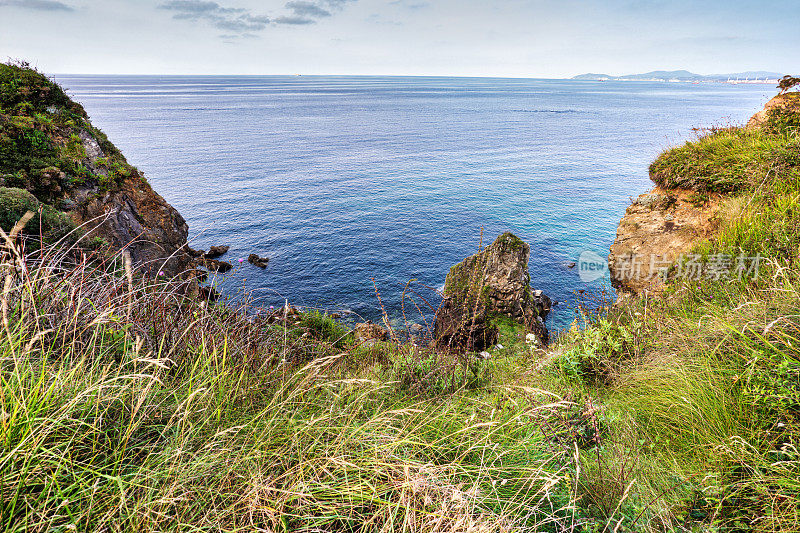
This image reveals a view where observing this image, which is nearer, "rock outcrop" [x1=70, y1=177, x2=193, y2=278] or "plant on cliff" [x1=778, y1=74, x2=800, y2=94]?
"plant on cliff" [x1=778, y1=74, x2=800, y2=94]

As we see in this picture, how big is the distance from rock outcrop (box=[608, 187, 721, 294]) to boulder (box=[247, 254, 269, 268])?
2359cm

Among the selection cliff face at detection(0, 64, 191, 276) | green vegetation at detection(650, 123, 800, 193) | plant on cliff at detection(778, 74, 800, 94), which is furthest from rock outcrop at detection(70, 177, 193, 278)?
plant on cliff at detection(778, 74, 800, 94)

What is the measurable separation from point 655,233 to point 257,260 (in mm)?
25597

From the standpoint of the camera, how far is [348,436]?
2.75 meters

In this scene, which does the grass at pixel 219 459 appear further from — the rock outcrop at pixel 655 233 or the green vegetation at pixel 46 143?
the green vegetation at pixel 46 143

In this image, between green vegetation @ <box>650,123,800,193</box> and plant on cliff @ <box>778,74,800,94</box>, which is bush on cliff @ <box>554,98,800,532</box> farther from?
plant on cliff @ <box>778,74,800,94</box>

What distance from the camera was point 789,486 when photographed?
2799 millimetres

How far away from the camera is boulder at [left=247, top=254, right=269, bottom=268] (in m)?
28.3

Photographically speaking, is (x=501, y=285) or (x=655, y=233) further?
(x=501, y=285)

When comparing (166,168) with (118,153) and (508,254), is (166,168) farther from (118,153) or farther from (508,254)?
(508,254)

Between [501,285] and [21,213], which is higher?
[21,213]

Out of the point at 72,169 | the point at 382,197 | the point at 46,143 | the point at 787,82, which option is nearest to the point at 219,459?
the point at 787,82

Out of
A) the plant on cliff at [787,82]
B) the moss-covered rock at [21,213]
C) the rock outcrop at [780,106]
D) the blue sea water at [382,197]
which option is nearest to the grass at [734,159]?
the rock outcrop at [780,106]

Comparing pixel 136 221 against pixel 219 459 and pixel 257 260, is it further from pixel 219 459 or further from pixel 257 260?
pixel 219 459
